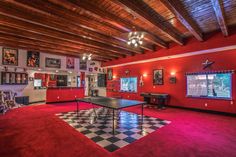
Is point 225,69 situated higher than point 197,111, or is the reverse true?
point 225,69

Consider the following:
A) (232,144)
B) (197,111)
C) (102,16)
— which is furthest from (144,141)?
(197,111)

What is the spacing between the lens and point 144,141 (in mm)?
3002

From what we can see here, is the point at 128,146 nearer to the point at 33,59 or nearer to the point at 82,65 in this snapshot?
the point at 33,59

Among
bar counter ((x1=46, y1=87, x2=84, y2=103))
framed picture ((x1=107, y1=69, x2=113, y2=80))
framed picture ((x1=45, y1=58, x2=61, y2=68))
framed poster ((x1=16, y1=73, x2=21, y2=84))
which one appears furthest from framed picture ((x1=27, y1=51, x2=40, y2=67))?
framed picture ((x1=107, y1=69, x2=113, y2=80))

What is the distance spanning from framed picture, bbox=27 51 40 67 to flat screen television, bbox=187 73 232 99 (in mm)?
9125

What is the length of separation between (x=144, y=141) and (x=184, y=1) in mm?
3535

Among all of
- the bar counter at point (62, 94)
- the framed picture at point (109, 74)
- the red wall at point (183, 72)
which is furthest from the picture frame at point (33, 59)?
the red wall at point (183, 72)

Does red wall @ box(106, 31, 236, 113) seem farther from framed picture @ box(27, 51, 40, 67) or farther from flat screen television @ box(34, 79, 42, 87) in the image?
flat screen television @ box(34, 79, 42, 87)

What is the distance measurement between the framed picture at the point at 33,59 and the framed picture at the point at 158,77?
7.58 metres

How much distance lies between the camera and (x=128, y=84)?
971 centimetres

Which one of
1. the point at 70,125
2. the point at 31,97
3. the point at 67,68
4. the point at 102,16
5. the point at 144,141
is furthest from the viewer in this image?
the point at 67,68

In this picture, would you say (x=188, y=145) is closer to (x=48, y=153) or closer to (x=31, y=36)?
(x=48, y=153)

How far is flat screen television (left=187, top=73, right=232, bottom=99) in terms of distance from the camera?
18.0 ft

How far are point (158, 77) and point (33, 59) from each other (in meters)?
7.97
